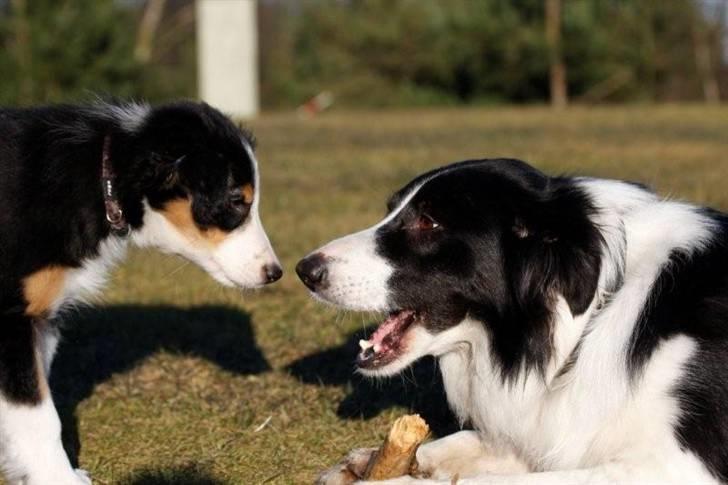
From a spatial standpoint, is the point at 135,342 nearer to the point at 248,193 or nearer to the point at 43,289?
the point at 248,193

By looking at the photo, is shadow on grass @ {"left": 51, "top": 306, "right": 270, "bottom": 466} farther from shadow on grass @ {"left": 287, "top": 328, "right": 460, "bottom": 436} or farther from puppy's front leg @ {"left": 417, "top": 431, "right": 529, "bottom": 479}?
puppy's front leg @ {"left": 417, "top": 431, "right": 529, "bottom": 479}

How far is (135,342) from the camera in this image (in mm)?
5770

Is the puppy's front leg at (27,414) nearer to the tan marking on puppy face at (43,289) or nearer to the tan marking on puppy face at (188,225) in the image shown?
the tan marking on puppy face at (43,289)

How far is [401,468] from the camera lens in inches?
137

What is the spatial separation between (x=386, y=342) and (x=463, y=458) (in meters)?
0.51

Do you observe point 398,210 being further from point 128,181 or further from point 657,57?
point 657,57

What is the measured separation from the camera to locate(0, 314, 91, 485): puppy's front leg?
12.2 feet

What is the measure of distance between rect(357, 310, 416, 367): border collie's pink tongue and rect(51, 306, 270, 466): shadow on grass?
153 centimetres

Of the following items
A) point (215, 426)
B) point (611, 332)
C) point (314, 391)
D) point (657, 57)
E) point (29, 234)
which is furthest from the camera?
point (657, 57)

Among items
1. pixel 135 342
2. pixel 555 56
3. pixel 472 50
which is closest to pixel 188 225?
pixel 135 342

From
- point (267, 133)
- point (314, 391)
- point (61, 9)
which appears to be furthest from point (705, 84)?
point (314, 391)

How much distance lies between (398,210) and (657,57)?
28427mm

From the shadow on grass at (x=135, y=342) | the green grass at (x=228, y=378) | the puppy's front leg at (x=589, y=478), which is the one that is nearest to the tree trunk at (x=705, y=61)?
the green grass at (x=228, y=378)

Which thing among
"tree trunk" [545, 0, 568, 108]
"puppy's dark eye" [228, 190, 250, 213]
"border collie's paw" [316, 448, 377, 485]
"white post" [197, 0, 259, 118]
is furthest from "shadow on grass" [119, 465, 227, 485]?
"tree trunk" [545, 0, 568, 108]
